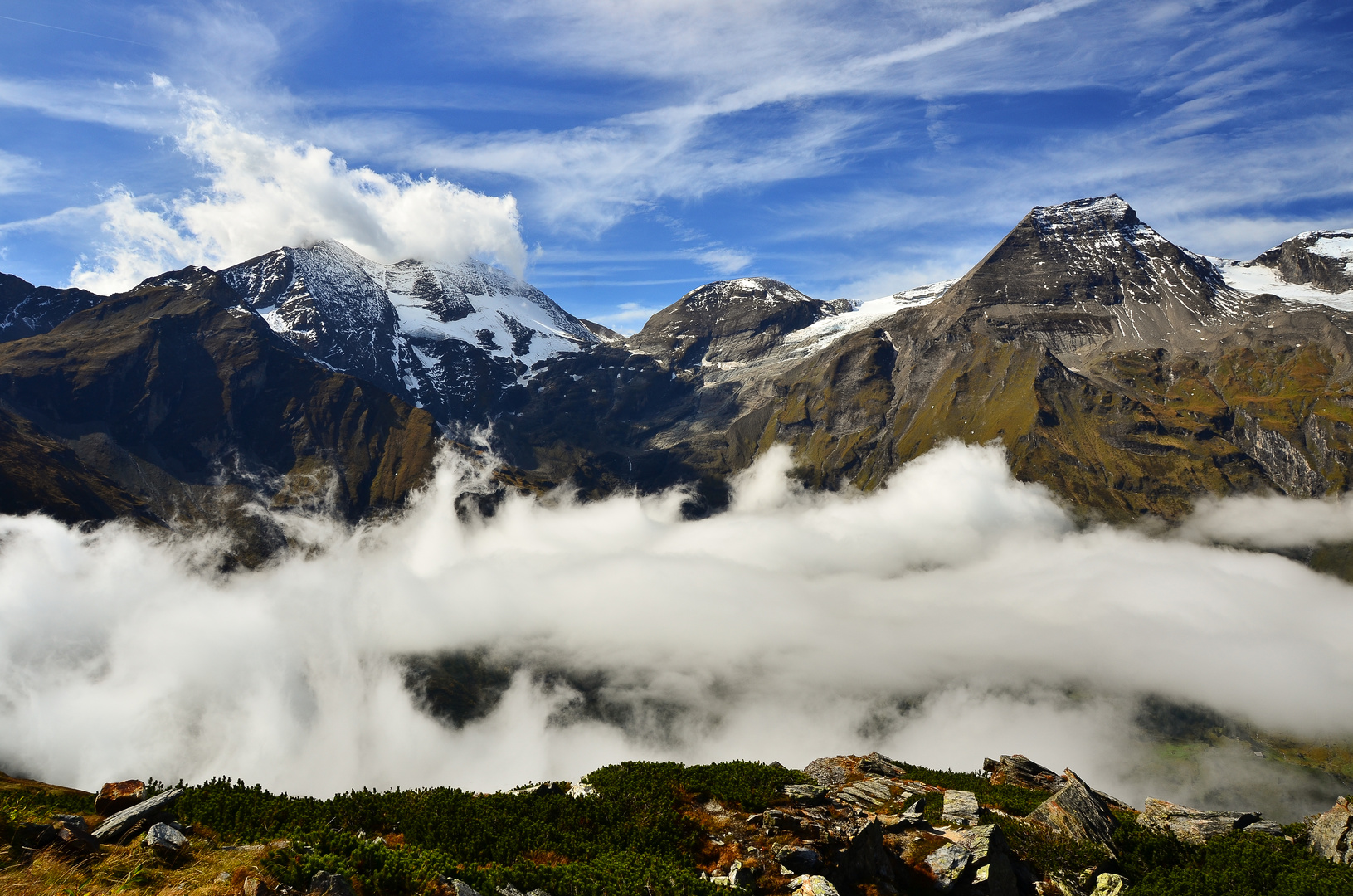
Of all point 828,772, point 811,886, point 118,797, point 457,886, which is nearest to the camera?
point 457,886

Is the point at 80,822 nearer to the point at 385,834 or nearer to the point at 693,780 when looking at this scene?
the point at 385,834

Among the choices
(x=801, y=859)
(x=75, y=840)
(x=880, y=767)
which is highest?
(x=75, y=840)

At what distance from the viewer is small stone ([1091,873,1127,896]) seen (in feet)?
101

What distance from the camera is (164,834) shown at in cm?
2102

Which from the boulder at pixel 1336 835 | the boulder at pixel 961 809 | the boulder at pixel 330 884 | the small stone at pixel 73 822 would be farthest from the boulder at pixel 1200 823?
the small stone at pixel 73 822

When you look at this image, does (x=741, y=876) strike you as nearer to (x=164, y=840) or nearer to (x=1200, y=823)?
(x=164, y=840)

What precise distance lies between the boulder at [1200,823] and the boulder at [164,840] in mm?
46872

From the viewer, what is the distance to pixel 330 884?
18578mm

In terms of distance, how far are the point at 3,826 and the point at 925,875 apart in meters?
34.1

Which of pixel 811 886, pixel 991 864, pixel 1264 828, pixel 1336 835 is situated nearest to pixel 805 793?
pixel 991 864

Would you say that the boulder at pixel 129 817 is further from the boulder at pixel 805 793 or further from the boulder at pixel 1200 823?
the boulder at pixel 1200 823

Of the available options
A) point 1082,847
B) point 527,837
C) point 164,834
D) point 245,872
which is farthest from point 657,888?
point 1082,847

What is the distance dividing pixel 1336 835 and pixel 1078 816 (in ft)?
38.3

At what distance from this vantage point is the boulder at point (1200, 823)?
36250 millimetres
